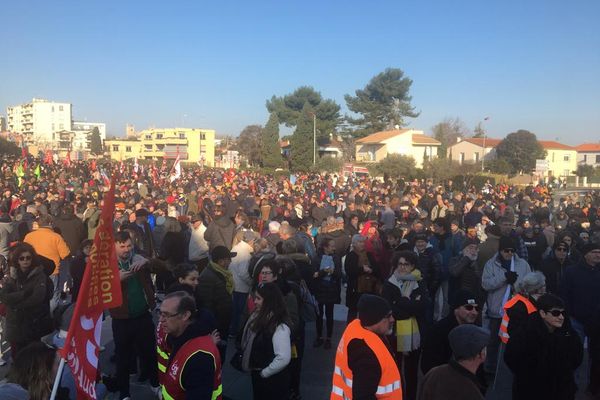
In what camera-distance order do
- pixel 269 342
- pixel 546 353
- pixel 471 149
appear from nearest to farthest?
pixel 546 353 < pixel 269 342 < pixel 471 149

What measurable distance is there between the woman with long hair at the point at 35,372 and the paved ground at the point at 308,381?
2649 mm

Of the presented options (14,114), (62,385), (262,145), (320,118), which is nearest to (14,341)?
(62,385)

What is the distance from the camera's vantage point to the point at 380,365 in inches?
121

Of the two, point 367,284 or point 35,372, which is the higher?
point 35,372

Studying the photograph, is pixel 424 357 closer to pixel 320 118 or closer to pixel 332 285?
pixel 332 285

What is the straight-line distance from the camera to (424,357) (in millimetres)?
4016

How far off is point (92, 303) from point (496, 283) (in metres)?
4.51

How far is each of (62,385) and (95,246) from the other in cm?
90

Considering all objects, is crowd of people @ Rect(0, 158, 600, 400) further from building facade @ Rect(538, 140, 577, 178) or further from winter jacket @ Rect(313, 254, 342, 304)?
building facade @ Rect(538, 140, 577, 178)

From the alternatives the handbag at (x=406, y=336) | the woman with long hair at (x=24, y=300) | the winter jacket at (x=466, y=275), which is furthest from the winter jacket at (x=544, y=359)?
the woman with long hair at (x=24, y=300)

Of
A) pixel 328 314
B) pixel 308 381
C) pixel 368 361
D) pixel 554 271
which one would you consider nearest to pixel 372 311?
pixel 368 361

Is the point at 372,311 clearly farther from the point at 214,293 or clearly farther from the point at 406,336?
the point at 214,293

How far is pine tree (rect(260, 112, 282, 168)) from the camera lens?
55062mm

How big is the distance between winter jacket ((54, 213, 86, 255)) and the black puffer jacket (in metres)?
4.74
